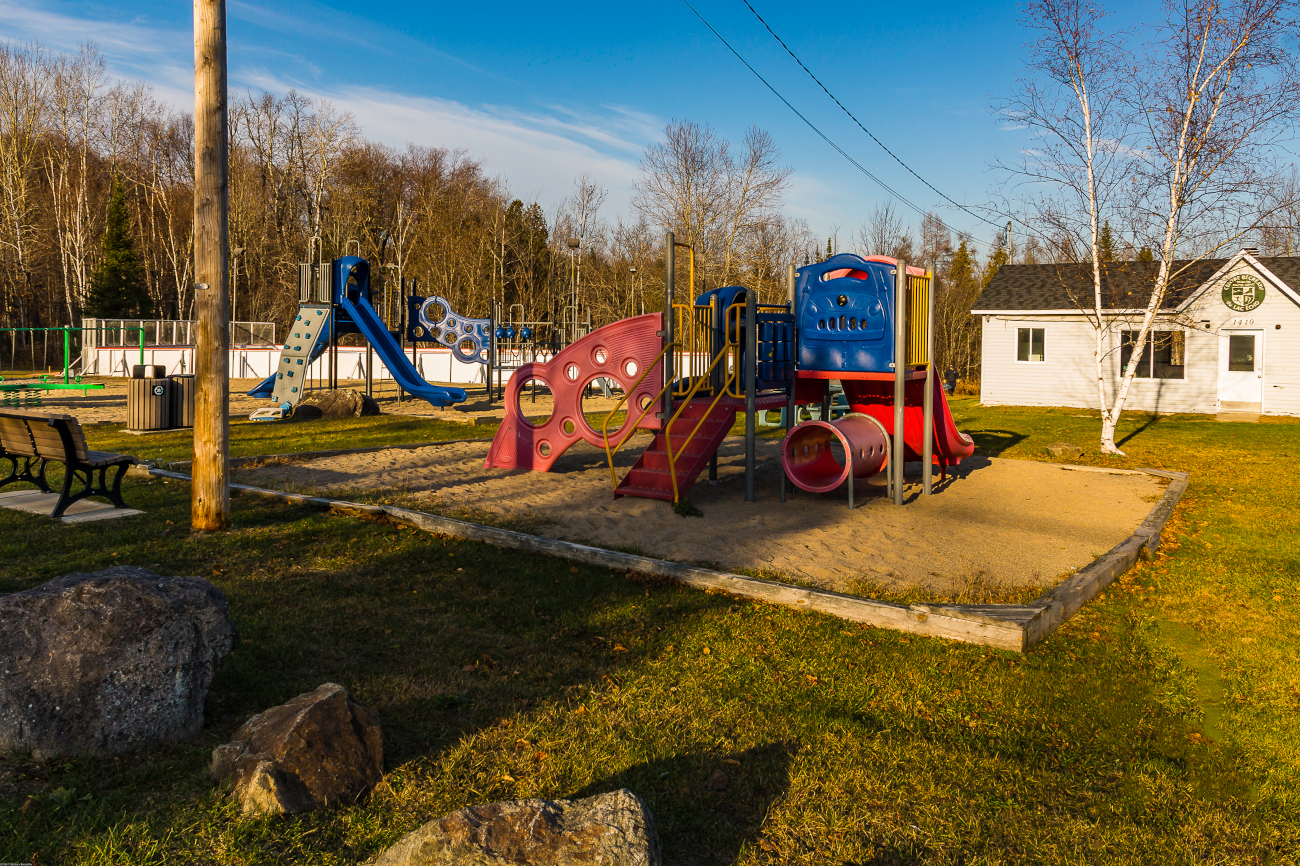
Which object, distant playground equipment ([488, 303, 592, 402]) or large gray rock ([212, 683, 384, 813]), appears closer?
large gray rock ([212, 683, 384, 813])

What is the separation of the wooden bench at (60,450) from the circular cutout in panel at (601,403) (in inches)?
365

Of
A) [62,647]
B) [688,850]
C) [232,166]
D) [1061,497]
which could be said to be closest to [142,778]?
[62,647]

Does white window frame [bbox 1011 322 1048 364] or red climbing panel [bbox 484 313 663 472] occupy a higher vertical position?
white window frame [bbox 1011 322 1048 364]

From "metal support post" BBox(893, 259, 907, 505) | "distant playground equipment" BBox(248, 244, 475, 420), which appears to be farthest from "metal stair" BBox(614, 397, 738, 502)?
"distant playground equipment" BBox(248, 244, 475, 420)

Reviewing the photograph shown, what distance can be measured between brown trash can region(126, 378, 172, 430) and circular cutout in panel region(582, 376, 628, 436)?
766 centimetres

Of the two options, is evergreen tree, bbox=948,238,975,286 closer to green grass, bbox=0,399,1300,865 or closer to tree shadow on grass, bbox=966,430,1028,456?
tree shadow on grass, bbox=966,430,1028,456

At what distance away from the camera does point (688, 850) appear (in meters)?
3.07

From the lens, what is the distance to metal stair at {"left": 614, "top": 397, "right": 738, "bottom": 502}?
31.1ft

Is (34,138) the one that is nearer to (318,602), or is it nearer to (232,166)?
(232,166)

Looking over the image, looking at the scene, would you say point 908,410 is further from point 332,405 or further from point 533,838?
point 332,405

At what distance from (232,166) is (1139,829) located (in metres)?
57.9

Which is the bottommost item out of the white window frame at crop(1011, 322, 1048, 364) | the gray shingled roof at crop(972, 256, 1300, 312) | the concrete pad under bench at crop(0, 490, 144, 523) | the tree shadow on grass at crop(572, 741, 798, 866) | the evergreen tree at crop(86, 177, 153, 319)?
the tree shadow on grass at crop(572, 741, 798, 866)

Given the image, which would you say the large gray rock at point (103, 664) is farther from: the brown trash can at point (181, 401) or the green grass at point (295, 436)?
the brown trash can at point (181, 401)

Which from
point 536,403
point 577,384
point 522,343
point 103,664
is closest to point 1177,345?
point 536,403
